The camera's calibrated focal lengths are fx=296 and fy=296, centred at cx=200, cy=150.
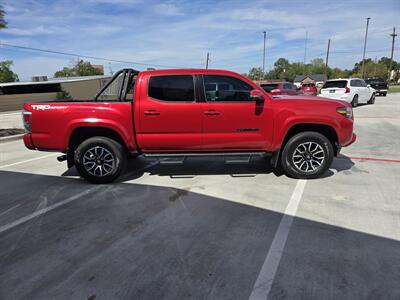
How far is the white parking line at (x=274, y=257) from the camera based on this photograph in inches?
95.3

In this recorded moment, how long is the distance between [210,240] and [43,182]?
3.63 meters

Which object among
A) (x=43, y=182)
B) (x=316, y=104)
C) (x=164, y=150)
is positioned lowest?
(x=43, y=182)

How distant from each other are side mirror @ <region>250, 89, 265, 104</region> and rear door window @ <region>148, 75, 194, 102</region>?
975mm

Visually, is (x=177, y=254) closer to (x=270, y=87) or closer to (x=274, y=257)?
(x=274, y=257)

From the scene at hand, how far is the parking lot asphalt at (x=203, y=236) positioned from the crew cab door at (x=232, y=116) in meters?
0.71

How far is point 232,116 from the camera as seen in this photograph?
191 inches

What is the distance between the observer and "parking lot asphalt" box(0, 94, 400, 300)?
8.21ft

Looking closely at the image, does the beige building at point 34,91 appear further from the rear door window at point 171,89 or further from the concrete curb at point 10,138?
the rear door window at point 171,89

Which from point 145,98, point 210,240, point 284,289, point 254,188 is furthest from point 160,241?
point 145,98

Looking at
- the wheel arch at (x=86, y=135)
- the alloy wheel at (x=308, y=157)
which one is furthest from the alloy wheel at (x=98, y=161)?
the alloy wheel at (x=308, y=157)

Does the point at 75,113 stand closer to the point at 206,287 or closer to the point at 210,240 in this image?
the point at 210,240

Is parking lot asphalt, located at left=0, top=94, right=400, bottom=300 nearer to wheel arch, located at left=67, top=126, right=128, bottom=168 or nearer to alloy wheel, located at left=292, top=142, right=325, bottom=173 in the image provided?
alloy wheel, located at left=292, top=142, right=325, bottom=173

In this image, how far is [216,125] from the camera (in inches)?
193

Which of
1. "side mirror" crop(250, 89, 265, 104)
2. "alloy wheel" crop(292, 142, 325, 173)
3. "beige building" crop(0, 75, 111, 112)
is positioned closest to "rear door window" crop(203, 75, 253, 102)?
"side mirror" crop(250, 89, 265, 104)
